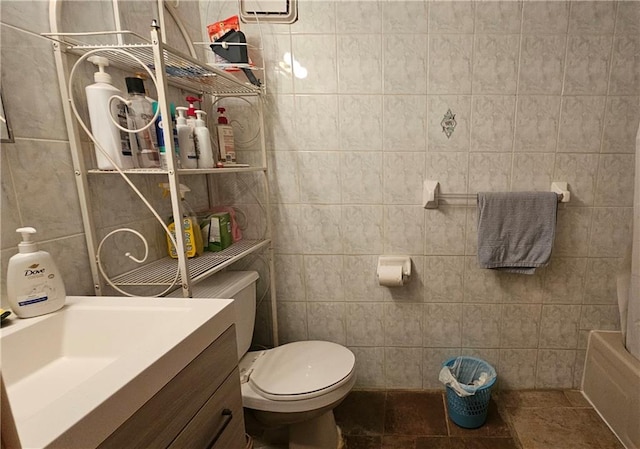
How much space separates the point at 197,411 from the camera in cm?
65

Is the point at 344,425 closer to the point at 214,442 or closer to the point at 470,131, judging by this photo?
the point at 214,442

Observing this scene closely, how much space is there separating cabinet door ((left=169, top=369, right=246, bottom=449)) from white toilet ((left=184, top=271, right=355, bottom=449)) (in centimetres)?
28

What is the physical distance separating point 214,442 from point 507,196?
141cm

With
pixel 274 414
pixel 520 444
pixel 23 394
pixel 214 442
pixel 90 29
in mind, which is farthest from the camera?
pixel 520 444

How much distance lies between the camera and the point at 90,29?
3.10 ft

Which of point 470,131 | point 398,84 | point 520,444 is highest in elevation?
point 398,84

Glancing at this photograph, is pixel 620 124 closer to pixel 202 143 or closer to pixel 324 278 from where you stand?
pixel 324 278

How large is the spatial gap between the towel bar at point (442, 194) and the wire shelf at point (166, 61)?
866 millimetres

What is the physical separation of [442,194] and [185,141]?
43.5 inches

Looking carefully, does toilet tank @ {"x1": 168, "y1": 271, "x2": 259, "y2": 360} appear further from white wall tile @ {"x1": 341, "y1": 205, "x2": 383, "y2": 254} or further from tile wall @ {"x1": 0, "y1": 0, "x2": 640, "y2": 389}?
white wall tile @ {"x1": 341, "y1": 205, "x2": 383, "y2": 254}

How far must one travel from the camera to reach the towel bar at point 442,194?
144cm

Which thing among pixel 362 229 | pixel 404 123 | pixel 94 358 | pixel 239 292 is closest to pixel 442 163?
pixel 404 123

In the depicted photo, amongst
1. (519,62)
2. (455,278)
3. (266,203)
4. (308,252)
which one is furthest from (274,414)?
(519,62)

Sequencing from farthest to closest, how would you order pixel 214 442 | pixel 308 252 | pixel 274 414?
pixel 308 252 < pixel 274 414 < pixel 214 442
